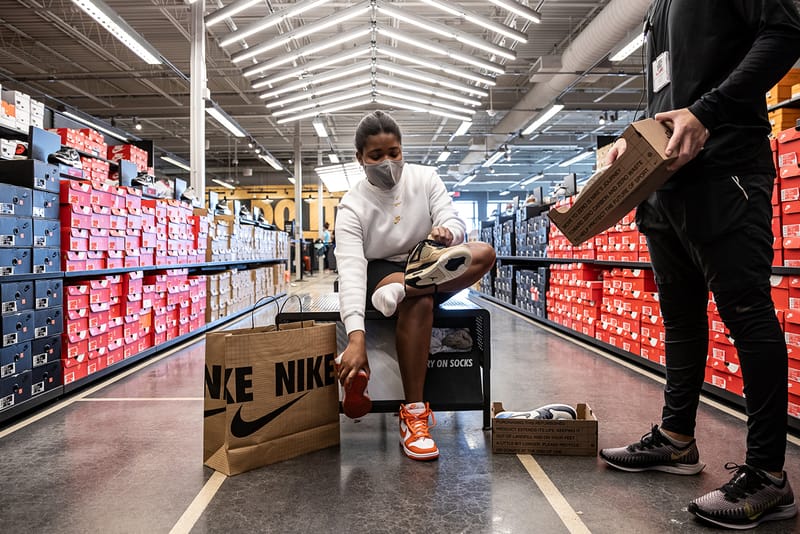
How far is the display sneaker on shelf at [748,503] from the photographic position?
1271 mm

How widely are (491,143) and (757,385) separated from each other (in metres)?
15.3

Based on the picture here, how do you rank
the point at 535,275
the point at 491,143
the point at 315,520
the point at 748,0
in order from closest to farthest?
the point at 748,0 → the point at 315,520 → the point at 535,275 → the point at 491,143

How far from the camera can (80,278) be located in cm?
334

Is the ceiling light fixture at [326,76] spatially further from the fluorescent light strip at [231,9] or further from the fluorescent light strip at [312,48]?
the fluorescent light strip at [231,9]

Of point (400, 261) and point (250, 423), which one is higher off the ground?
point (400, 261)

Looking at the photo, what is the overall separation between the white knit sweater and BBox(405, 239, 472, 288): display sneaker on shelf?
188 millimetres

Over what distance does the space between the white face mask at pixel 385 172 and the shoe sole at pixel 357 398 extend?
0.78 meters

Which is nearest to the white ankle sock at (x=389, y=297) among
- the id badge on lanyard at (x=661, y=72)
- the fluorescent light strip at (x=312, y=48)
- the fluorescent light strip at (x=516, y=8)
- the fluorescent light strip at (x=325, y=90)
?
the id badge on lanyard at (x=661, y=72)

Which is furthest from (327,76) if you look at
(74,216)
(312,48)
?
(74,216)

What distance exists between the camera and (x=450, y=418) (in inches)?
90.4

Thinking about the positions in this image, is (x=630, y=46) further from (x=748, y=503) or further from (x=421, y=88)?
(x=748, y=503)

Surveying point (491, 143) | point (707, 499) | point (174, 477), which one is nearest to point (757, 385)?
point (707, 499)

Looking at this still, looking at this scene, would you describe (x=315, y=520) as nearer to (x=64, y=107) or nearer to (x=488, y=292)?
(x=488, y=292)

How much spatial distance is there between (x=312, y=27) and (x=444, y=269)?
5.11 m
